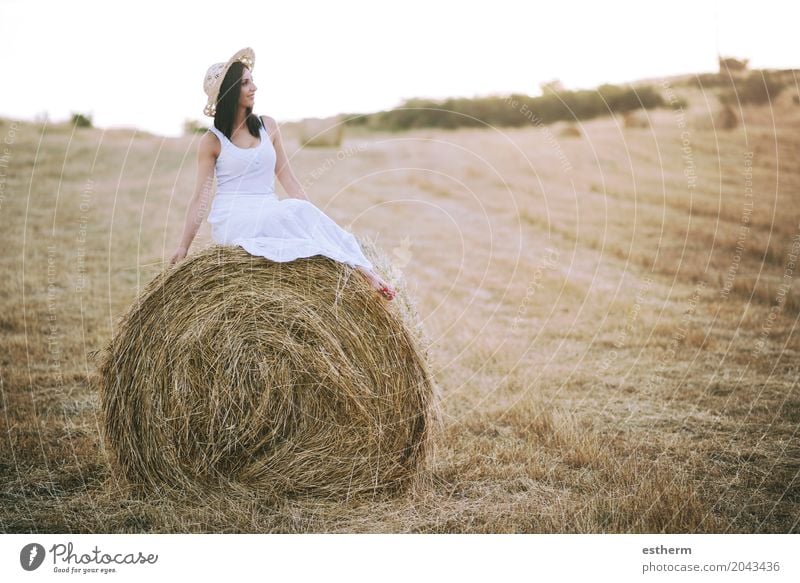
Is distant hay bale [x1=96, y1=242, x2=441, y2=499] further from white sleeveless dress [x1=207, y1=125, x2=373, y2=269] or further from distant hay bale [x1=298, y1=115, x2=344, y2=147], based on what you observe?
distant hay bale [x1=298, y1=115, x2=344, y2=147]

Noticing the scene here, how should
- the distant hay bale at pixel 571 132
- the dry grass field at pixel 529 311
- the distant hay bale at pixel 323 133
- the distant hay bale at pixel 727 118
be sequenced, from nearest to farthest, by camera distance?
the dry grass field at pixel 529 311 → the distant hay bale at pixel 727 118 → the distant hay bale at pixel 323 133 → the distant hay bale at pixel 571 132

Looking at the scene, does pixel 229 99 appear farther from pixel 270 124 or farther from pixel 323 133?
pixel 323 133

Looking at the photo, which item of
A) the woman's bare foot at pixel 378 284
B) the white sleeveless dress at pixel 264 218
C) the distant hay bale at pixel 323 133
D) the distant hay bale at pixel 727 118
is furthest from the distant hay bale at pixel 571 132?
the woman's bare foot at pixel 378 284

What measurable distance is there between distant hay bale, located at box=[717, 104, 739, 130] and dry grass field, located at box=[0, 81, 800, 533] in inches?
6.5

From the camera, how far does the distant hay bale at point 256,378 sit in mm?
3816

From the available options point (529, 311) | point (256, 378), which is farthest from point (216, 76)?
point (529, 311)

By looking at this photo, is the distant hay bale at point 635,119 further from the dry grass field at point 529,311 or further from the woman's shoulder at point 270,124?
the woman's shoulder at point 270,124

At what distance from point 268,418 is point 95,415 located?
1366mm

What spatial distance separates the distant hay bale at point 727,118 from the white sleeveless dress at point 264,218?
800 cm

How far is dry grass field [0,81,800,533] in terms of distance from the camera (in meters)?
3.77

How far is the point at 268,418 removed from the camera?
3.87 metres
